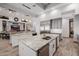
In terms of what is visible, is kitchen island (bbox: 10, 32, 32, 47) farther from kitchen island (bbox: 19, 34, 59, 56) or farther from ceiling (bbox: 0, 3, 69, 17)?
ceiling (bbox: 0, 3, 69, 17)

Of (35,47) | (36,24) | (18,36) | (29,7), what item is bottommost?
(35,47)

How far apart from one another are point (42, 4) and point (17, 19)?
25.7 inches

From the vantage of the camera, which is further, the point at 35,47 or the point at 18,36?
the point at 18,36

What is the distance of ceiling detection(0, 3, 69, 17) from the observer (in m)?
1.58

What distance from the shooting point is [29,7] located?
177cm

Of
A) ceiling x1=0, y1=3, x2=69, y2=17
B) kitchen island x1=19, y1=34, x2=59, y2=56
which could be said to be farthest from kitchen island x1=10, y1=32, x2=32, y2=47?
ceiling x1=0, y1=3, x2=69, y2=17

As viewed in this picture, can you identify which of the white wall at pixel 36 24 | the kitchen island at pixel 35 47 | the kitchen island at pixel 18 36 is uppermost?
the white wall at pixel 36 24

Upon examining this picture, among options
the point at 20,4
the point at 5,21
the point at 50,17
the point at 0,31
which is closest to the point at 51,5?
the point at 50,17

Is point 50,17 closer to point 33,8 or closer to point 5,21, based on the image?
point 33,8

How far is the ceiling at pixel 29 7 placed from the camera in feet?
5.18

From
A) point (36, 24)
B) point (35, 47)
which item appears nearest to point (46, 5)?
point (36, 24)

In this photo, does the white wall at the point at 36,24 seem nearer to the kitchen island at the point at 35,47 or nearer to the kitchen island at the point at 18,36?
the kitchen island at the point at 18,36

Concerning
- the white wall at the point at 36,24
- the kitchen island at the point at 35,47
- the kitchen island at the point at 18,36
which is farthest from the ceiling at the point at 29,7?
the kitchen island at the point at 35,47

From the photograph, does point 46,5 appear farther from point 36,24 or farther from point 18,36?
point 18,36
